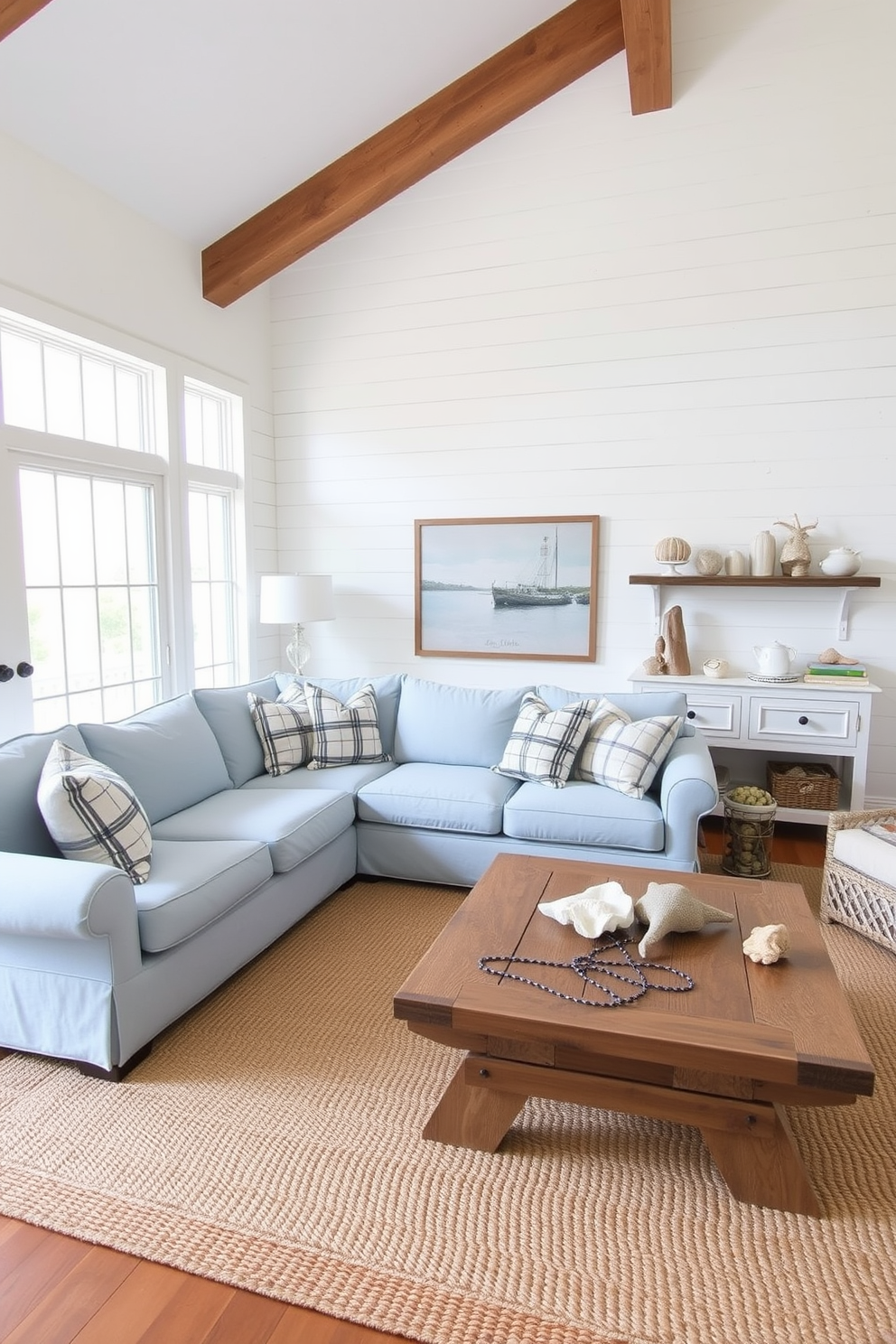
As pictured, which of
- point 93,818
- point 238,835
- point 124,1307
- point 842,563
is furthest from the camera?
point 842,563

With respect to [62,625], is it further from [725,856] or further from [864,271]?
[864,271]

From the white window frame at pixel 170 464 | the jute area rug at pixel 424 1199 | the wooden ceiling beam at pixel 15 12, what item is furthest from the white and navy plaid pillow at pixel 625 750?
the wooden ceiling beam at pixel 15 12

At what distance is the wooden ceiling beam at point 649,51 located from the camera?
3500 mm

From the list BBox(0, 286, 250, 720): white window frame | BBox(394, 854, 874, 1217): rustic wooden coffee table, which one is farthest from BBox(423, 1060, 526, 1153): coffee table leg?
BBox(0, 286, 250, 720): white window frame

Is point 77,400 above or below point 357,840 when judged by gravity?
above

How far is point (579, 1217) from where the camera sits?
5.65 feet

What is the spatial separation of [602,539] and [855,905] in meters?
2.32

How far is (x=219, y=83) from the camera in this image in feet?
11.3

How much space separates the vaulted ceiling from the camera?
10.0 feet

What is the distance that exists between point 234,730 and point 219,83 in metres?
2.79

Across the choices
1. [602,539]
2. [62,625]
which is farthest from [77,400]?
[602,539]

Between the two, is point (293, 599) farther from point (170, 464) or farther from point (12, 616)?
point (12, 616)

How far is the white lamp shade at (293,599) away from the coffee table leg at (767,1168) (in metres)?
3.36

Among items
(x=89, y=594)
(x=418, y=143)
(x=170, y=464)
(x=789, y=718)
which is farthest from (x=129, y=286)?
(x=789, y=718)
